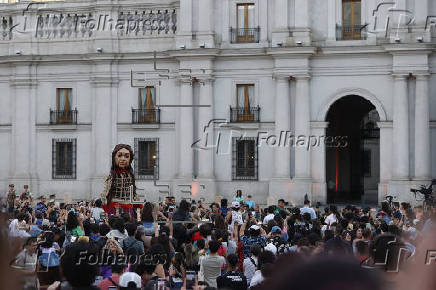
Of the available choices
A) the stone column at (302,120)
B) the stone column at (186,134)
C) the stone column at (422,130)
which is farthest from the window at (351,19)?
the stone column at (186,134)

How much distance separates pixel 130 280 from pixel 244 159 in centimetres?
2893

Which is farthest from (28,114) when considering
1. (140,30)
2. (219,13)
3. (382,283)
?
(382,283)

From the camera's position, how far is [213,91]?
38500mm

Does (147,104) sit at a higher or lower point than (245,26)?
lower

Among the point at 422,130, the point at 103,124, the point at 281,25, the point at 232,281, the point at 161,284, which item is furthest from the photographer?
the point at 103,124

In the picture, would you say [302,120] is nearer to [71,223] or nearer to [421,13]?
[421,13]

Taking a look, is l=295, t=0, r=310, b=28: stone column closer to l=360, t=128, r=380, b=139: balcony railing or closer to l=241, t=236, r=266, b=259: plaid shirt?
l=360, t=128, r=380, b=139: balcony railing

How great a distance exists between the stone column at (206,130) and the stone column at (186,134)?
18.1 inches

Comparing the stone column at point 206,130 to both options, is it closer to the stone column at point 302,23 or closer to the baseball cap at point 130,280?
the stone column at point 302,23

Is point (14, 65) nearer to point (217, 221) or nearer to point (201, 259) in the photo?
point (217, 221)

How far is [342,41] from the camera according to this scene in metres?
37.0

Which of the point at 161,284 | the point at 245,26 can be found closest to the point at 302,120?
the point at 245,26

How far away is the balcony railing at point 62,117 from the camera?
40688mm

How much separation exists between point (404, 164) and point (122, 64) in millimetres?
15452
